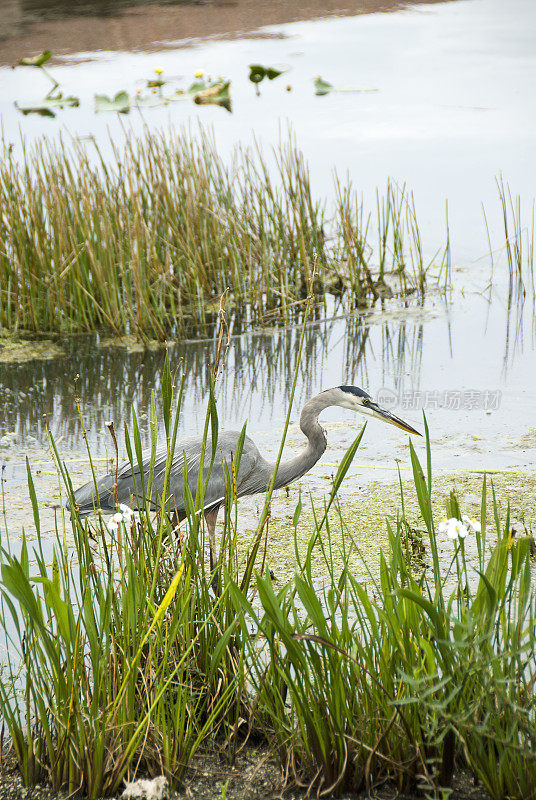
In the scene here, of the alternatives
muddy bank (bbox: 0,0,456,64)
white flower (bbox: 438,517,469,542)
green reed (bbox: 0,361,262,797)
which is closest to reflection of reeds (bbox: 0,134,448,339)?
green reed (bbox: 0,361,262,797)

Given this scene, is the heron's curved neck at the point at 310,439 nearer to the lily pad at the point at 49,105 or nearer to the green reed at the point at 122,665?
the green reed at the point at 122,665

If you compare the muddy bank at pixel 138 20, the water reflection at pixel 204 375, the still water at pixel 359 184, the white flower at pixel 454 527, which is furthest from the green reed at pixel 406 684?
the muddy bank at pixel 138 20

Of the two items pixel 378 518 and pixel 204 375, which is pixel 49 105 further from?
pixel 378 518

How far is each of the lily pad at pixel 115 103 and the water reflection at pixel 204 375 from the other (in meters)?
5.88

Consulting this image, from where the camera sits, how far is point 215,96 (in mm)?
10992

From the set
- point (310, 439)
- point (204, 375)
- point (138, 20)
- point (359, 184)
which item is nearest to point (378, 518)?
point (310, 439)

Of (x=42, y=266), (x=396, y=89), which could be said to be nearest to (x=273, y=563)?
(x=42, y=266)

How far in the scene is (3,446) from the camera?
3.98 metres

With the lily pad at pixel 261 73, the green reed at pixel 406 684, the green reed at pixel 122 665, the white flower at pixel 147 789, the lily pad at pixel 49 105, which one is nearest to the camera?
the green reed at pixel 406 684

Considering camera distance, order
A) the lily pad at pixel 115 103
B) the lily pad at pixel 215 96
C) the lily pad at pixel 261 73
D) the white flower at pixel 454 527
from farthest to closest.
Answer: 1. the lily pad at pixel 261 73
2. the lily pad at pixel 215 96
3. the lily pad at pixel 115 103
4. the white flower at pixel 454 527

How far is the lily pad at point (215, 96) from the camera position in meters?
11.0

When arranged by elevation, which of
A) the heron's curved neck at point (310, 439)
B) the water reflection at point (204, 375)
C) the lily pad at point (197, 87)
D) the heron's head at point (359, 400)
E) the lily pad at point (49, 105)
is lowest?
the water reflection at point (204, 375)

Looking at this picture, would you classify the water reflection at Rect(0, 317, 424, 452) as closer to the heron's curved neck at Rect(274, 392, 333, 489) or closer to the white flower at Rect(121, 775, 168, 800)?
the heron's curved neck at Rect(274, 392, 333, 489)

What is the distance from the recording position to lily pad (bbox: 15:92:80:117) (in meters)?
10.8
